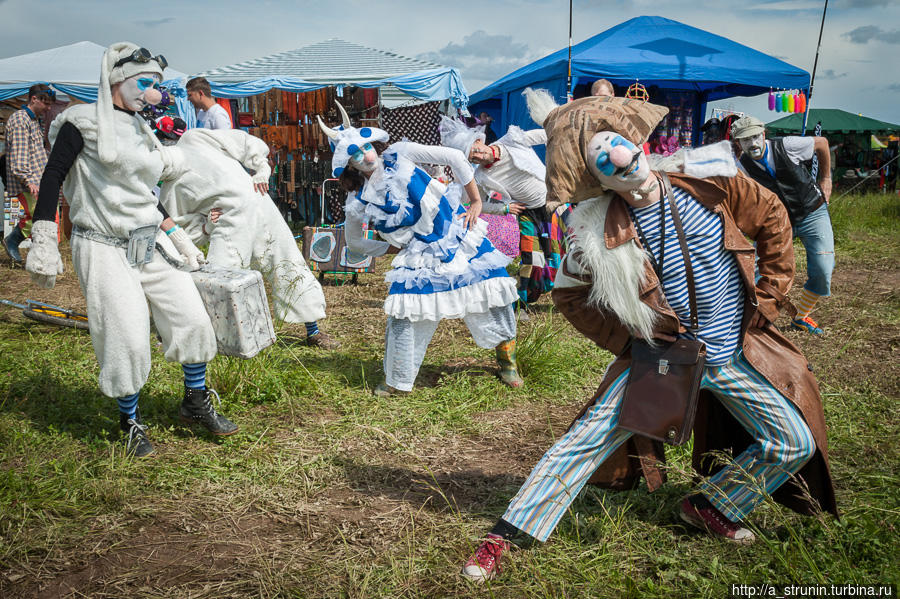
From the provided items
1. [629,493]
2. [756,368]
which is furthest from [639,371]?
[629,493]

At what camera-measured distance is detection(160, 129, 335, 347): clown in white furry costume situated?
179 inches

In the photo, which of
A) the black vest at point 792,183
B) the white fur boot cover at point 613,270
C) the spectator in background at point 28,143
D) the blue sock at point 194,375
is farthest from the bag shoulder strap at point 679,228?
the spectator in background at point 28,143

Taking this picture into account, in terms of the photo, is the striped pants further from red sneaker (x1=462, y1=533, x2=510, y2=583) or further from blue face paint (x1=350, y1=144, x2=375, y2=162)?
blue face paint (x1=350, y1=144, x2=375, y2=162)

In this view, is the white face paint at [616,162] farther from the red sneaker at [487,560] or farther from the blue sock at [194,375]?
the blue sock at [194,375]

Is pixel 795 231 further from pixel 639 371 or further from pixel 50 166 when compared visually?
pixel 50 166

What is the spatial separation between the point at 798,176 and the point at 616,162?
3568 millimetres

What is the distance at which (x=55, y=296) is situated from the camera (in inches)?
270

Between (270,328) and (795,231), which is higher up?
(795,231)

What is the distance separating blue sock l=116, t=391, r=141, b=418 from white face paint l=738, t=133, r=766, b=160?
439 centimetres

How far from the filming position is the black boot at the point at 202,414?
362cm

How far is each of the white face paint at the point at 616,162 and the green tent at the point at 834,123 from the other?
2114 cm

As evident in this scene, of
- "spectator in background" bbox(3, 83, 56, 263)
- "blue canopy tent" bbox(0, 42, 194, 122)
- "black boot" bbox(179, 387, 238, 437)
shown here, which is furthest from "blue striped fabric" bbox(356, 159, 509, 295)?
"blue canopy tent" bbox(0, 42, 194, 122)

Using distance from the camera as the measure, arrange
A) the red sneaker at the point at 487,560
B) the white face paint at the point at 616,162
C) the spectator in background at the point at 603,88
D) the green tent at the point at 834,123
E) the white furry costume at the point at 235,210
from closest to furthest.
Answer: the white face paint at the point at 616,162 < the red sneaker at the point at 487,560 < the white furry costume at the point at 235,210 < the spectator in background at the point at 603,88 < the green tent at the point at 834,123

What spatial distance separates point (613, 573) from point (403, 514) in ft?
3.20
